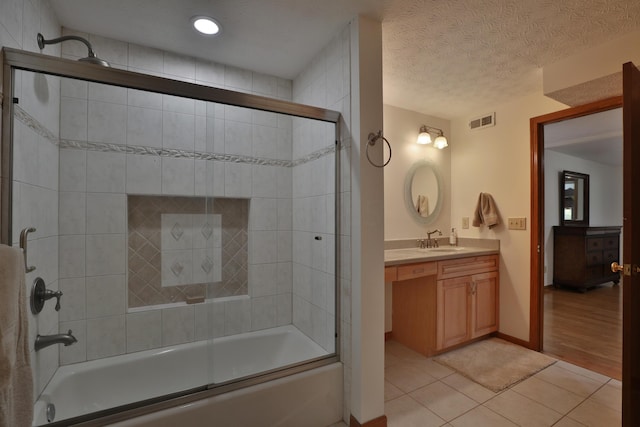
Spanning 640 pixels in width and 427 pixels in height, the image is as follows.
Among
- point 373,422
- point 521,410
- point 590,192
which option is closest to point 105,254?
point 373,422

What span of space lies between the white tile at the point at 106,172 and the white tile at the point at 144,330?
87cm

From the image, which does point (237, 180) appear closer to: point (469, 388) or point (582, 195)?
point (469, 388)

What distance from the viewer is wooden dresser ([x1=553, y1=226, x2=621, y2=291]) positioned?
449 centimetres

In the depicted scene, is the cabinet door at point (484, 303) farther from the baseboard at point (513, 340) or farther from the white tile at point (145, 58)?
the white tile at point (145, 58)

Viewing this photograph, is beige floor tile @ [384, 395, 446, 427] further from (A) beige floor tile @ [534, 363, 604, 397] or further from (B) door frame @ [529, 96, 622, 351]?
(B) door frame @ [529, 96, 622, 351]

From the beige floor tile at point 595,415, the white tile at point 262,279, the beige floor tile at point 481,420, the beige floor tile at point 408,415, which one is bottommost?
the beige floor tile at point 408,415

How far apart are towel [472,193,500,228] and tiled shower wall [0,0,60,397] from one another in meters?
3.47

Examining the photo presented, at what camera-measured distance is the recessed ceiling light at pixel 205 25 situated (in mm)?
1707

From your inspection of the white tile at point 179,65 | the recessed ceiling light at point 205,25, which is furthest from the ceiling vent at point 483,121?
the white tile at point 179,65

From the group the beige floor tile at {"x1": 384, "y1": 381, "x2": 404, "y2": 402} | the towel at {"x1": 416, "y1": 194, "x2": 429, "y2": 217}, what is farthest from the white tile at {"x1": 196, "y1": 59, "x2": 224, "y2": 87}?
the beige floor tile at {"x1": 384, "y1": 381, "x2": 404, "y2": 402}

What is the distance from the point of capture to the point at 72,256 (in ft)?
5.85

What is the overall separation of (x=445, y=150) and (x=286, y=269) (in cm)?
235

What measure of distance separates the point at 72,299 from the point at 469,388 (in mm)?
2714

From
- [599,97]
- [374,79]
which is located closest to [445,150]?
[599,97]
